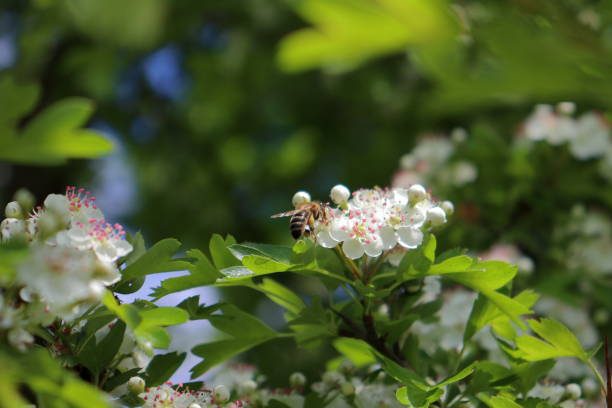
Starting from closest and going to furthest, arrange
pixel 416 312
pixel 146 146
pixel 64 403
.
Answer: pixel 64 403
pixel 416 312
pixel 146 146

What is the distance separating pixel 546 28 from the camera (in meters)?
0.96

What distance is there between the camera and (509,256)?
230 centimetres

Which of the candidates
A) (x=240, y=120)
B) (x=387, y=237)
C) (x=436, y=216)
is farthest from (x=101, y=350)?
(x=240, y=120)

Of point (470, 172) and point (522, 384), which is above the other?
point (522, 384)

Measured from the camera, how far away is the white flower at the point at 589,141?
244 centimetres

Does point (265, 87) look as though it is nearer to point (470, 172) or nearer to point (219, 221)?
point (219, 221)

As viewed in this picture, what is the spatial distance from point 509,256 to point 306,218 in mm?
1017

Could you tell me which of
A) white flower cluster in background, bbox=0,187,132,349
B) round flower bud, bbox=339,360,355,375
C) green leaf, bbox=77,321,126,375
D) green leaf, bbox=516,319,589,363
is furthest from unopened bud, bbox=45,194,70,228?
green leaf, bbox=516,319,589,363

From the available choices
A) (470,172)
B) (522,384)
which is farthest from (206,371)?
(470,172)

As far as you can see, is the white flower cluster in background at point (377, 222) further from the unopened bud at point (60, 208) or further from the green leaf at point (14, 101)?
the green leaf at point (14, 101)

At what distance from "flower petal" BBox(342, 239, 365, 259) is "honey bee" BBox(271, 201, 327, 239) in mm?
130

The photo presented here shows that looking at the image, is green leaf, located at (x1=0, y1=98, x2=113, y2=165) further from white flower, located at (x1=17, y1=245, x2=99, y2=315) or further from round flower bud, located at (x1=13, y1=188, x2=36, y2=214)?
round flower bud, located at (x1=13, y1=188, x2=36, y2=214)

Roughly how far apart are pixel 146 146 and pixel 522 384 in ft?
13.2

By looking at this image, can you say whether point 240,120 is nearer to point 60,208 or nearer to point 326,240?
point 326,240
